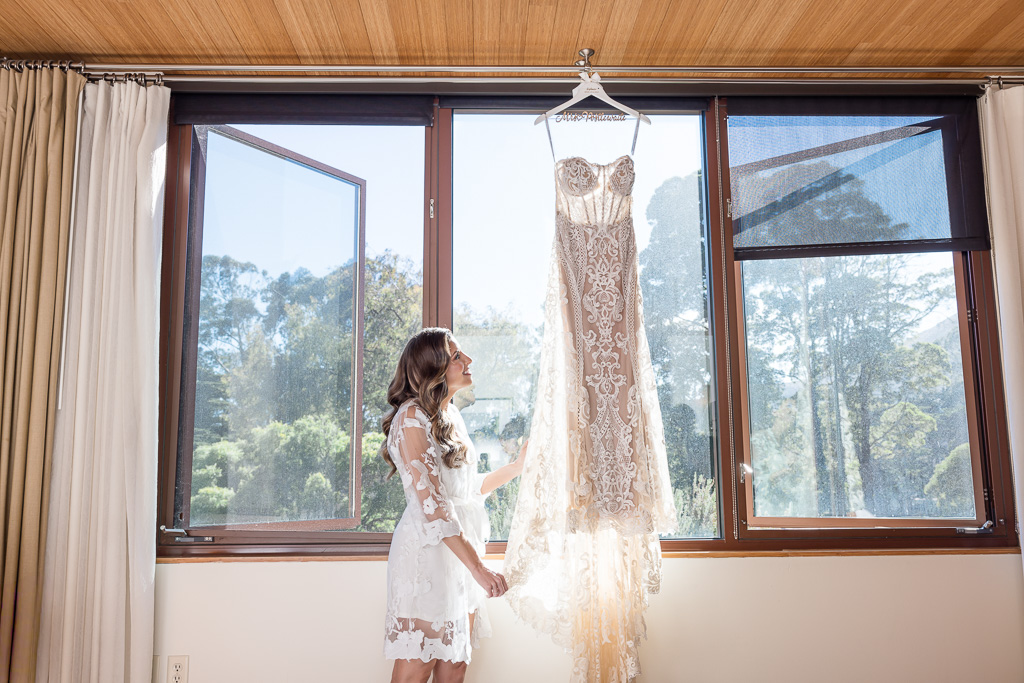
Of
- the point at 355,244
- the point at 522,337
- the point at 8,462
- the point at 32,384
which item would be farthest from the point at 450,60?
the point at 8,462

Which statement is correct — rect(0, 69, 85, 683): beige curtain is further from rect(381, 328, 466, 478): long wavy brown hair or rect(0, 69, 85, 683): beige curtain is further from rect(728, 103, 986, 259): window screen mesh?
rect(728, 103, 986, 259): window screen mesh

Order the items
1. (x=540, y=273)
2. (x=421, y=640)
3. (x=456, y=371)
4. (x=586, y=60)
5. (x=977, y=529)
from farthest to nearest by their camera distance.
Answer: (x=540, y=273) → (x=977, y=529) → (x=586, y=60) → (x=456, y=371) → (x=421, y=640)

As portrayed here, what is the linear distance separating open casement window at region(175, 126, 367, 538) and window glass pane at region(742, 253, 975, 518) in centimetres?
157

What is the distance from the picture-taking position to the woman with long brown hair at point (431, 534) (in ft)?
6.37

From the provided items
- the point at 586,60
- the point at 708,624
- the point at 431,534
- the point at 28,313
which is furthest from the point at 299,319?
the point at 708,624

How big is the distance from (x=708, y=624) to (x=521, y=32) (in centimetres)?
218

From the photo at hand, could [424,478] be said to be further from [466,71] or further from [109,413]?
[466,71]

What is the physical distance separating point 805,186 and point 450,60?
1.45 m

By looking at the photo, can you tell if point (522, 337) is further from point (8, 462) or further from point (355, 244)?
point (8, 462)

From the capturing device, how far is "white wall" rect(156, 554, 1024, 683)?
2.41 meters

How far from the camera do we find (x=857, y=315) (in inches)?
105

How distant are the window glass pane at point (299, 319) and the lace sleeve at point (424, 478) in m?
0.61

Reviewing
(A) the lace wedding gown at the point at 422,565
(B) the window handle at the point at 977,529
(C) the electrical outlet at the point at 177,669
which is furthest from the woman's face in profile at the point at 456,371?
(B) the window handle at the point at 977,529

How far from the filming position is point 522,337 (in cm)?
263
